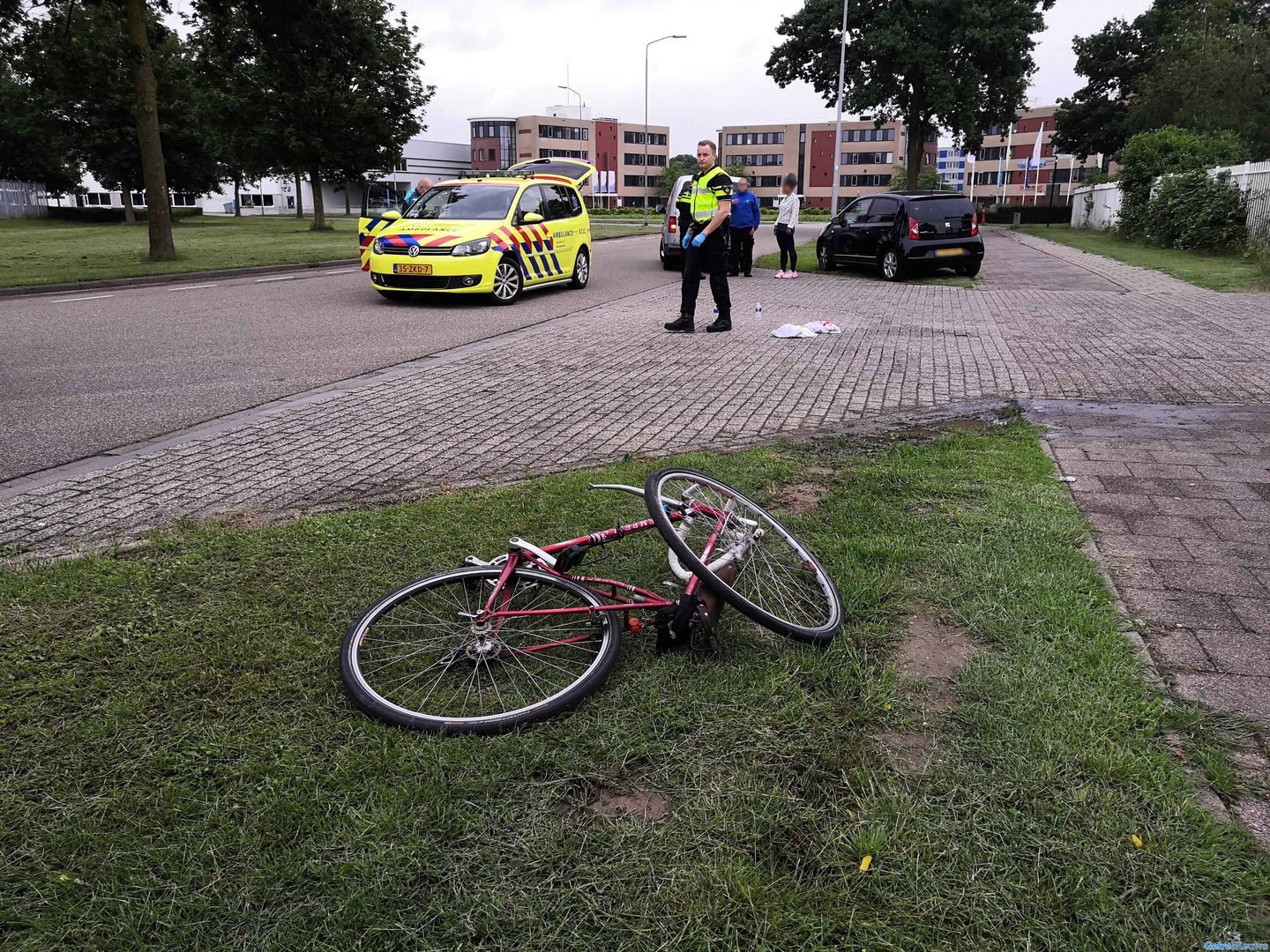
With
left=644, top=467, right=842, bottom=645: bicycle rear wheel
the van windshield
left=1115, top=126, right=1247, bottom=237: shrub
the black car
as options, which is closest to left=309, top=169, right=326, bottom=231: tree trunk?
the van windshield

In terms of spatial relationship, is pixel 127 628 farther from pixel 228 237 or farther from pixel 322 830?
pixel 228 237

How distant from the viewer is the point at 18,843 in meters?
2.28

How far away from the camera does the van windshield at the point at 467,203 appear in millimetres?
13867

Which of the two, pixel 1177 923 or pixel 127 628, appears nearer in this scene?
pixel 1177 923

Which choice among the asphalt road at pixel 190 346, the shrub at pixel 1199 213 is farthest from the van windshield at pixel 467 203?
the shrub at pixel 1199 213

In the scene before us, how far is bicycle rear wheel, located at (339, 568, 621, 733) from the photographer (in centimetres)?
279

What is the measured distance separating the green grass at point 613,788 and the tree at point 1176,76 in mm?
42580

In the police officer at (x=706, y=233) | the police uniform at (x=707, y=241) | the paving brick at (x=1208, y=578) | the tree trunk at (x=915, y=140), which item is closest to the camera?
the paving brick at (x=1208, y=578)

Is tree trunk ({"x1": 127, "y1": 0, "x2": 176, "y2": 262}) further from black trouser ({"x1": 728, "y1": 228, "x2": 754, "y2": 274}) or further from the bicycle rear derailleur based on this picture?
the bicycle rear derailleur

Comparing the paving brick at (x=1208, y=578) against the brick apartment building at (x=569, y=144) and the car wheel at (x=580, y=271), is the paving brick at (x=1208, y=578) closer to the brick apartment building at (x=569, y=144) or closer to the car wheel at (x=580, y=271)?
the car wheel at (x=580, y=271)

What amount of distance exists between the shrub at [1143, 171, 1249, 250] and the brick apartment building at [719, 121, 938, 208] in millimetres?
85557

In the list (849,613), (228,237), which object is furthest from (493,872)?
(228,237)

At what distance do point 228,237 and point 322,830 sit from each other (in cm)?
3652

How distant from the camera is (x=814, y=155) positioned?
4690 inches
